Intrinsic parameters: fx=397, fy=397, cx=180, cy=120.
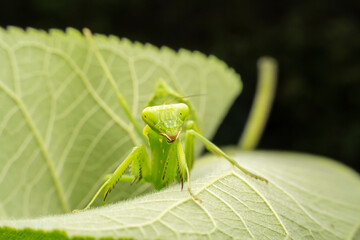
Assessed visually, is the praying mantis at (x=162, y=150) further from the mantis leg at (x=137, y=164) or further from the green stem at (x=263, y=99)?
the green stem at (x=263, y=99)

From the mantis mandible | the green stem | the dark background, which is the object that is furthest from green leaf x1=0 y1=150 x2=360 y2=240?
the dark background

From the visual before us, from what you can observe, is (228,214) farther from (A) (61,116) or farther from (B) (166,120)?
(A) (61,116)

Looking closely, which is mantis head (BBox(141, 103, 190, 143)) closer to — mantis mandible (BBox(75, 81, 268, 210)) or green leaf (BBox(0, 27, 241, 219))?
mantis mandible (BBox(75, 81, 268, 210))

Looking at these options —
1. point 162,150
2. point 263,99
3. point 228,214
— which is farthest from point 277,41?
point 228,214

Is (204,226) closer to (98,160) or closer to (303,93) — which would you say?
(98,160)

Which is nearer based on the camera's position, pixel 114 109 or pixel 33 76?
pixel 33 76

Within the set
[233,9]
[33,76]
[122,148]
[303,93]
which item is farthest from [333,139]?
[33,76]

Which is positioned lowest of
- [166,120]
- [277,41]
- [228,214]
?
[228,214]

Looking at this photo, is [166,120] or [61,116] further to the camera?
[61,116]
